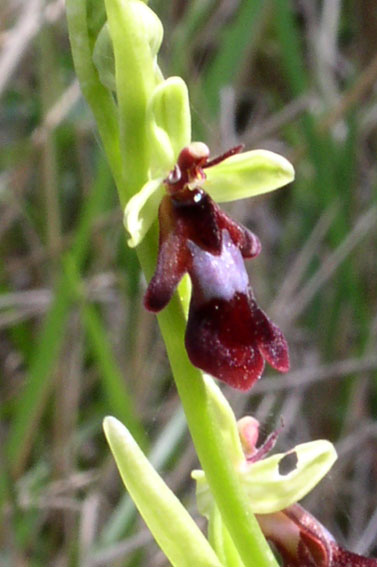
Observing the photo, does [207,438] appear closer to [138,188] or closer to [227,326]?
[227,326]

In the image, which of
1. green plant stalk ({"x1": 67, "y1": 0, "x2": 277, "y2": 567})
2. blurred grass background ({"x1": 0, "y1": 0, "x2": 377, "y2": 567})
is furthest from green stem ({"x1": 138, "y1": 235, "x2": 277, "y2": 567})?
blurred grass background ({"x1": 0, "y1": 0, "x2": 377, "y2": 567})

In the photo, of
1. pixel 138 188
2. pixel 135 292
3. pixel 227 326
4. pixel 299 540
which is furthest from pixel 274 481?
pixel 135 292

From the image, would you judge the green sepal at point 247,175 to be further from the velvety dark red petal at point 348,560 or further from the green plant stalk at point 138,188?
the velvety dark red petal at point 348,560

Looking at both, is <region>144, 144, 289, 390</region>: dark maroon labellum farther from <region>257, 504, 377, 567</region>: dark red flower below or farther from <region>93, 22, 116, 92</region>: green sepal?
<region>257, 504, 377, 567</region>: dark red flower below

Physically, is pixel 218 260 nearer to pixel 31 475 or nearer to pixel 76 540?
pixel 76 540

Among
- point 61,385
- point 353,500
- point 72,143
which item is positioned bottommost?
point 353,500

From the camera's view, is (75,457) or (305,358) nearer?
(75,457)

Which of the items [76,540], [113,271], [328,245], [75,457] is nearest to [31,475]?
[75,457]
